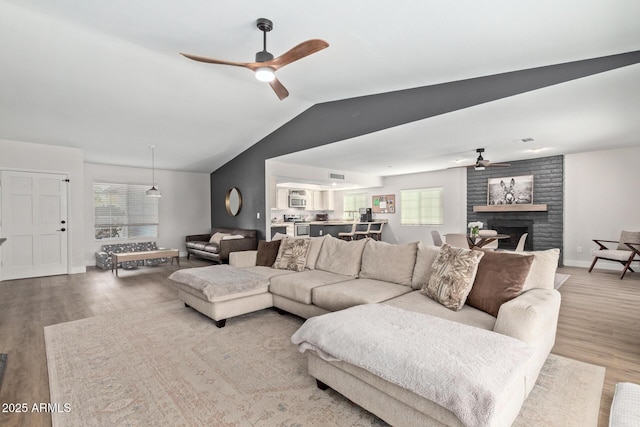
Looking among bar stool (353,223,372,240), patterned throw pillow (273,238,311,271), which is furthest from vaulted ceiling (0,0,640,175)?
bar stool (353,223,372,240)

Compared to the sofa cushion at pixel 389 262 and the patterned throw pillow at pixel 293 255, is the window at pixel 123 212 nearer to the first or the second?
the patterned throw pillow at pixel 293 255

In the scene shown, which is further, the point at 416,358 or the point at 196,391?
the point at 196,391

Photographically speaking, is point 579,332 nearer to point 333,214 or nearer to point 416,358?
point 416,358

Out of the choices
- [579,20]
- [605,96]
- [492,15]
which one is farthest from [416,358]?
[605,96]

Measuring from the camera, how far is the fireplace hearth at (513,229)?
23.4ft

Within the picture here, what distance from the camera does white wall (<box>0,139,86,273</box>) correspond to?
564 cm

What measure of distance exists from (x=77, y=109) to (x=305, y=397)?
5.36 metres

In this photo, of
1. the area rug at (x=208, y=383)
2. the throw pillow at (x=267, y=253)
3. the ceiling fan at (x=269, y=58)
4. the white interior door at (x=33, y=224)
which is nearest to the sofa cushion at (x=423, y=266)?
the area rug at (x=208, y=383)

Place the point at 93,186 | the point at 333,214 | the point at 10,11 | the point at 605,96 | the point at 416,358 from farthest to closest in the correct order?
the point at 333,214 → the point at 93,186 → the point at 605,96 → the point at 10,11 → the point at 416,358

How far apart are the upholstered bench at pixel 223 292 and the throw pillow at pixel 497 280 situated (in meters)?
2.18

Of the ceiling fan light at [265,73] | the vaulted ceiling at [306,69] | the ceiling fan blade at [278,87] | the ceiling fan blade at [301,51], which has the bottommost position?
the ceiling fan light at [265,73]

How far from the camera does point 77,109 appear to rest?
15.6 ft

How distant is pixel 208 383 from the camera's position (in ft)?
7.14

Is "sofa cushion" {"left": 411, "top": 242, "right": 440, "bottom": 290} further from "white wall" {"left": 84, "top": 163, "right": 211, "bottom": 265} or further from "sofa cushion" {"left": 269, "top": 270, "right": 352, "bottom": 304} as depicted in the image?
"white wall" {"left": 84, "top": 163, "right": 211, "bottom": 265}
